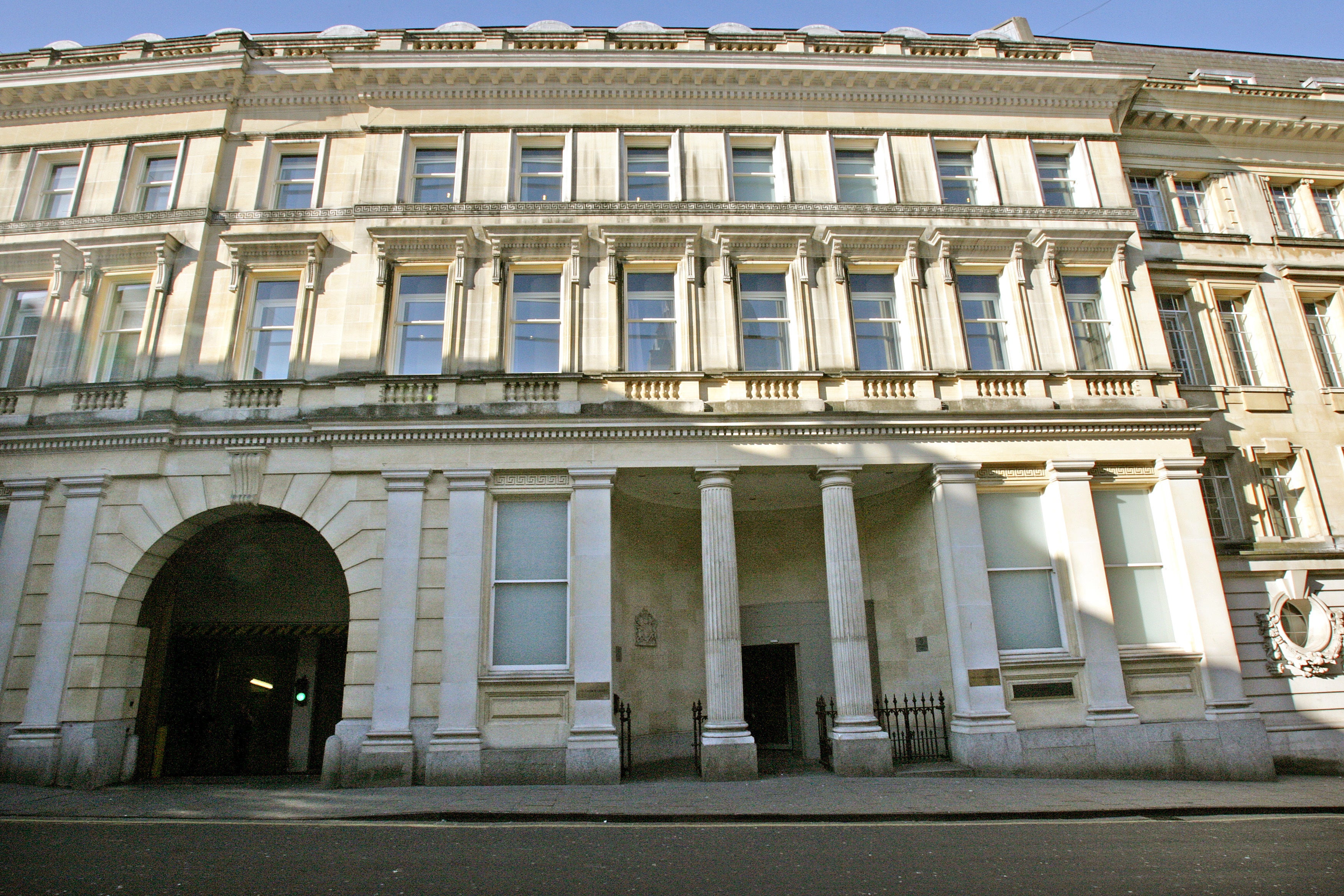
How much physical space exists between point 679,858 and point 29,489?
50.2 ft

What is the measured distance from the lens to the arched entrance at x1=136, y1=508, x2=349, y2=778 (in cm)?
1608

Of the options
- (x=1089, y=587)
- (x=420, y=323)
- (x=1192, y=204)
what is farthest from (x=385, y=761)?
(x=1192, y=204)

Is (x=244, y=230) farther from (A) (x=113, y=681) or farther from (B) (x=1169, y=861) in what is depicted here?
(B) (x=1169, y=861)

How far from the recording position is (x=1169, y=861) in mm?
7512

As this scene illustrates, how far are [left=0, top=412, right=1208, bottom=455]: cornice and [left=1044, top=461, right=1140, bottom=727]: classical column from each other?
1042mm

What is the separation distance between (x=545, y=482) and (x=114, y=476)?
29.2ft

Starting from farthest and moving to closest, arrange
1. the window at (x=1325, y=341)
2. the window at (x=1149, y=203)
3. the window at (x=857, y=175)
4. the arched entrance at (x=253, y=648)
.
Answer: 1. the window at (x=1149, y=203)
2. the window at (x=1325, y=341)
3. the window at (x=857, y=175)
4. the arched entrance at (x=253, y=648)

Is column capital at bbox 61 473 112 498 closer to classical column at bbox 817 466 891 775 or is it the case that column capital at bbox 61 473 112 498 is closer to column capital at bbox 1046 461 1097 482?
classical column at bbox 817 466 891 775

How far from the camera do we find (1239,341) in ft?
59.2

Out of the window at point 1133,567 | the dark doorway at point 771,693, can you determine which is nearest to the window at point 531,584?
the dark doorway at point 771,693

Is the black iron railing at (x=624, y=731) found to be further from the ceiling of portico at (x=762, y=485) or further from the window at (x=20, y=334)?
the window at (x=20, y=334)

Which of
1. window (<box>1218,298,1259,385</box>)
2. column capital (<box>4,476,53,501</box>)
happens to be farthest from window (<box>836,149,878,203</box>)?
column capital (<box>4,476,53,501</box>)

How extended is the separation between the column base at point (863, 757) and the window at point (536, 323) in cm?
943

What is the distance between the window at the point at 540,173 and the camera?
16.7m
